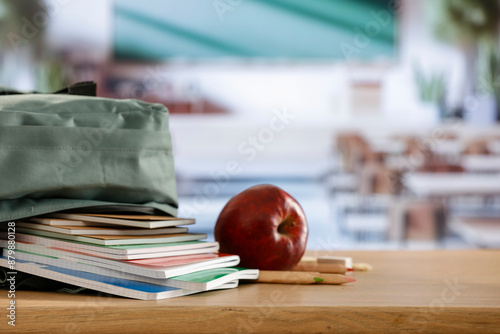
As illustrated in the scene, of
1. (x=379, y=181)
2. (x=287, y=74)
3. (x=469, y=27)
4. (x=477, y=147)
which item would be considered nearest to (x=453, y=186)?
(x=379, y=181)

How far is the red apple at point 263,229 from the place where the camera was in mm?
729

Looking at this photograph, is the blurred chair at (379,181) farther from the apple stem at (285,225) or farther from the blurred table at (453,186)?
the apple stem at (285,225)

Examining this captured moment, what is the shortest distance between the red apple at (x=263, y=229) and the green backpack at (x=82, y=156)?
0.24ft

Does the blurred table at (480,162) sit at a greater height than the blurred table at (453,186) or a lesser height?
greater

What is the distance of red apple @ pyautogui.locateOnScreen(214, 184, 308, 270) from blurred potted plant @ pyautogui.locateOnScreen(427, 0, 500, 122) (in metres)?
6.07

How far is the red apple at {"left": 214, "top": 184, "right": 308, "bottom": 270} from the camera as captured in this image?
73cm

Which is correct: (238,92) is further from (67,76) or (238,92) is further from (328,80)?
(67,76)

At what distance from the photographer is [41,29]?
6.54 metres

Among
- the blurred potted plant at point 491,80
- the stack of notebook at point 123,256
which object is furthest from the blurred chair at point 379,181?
the stack of notebook at point 123,256

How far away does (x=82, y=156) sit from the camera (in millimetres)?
684

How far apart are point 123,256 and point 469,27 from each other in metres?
6.50

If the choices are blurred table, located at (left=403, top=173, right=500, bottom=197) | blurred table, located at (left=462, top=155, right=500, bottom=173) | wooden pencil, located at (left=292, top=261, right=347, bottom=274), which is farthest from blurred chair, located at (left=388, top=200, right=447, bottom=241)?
wooden pencil, located at (left=292, top=261, right=347, bottom=274)

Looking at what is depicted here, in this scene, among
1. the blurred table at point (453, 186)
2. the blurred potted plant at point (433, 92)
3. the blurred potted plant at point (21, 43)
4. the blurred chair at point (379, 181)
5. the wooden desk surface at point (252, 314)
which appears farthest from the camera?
the blurred potted plant at point (21, 43)

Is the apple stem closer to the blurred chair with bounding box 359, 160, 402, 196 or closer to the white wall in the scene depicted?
the blurred chair with bounding box 359, 160, 402, 196
